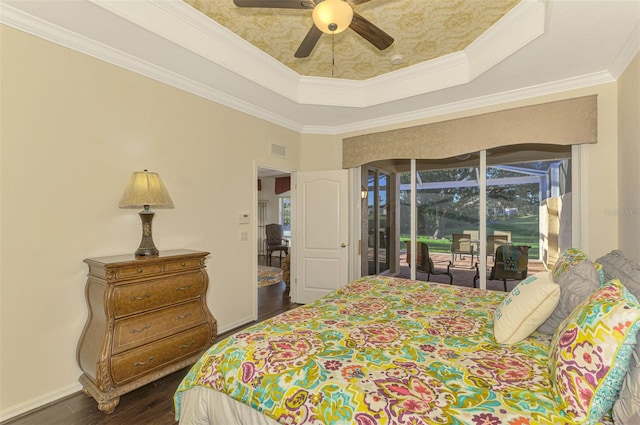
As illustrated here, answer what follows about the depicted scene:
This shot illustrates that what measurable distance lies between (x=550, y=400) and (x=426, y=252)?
3.21 m

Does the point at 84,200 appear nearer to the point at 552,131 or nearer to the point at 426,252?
the point at 426,252

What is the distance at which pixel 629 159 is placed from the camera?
2559mm

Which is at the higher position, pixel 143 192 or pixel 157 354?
pixel 143 192

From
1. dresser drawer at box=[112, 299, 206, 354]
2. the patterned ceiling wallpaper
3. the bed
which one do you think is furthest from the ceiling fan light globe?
dresser drawer at box=[112, 299, 206, 354]

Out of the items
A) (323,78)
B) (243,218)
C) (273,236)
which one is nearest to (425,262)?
(243,218)

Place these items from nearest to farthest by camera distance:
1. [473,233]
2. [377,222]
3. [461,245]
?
1. [473,233]
2. [461,245]
3. [377,222]

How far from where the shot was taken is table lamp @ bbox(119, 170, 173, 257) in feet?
7.91

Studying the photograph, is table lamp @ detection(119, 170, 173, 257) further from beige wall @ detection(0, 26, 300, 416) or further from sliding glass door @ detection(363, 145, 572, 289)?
sliding glass door @ detection(363, 145, 572, 289)

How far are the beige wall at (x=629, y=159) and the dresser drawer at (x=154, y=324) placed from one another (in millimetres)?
3668

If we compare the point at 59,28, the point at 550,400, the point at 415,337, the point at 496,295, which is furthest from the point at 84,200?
the point at 496,295

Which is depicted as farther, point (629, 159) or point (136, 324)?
point (629, 159)

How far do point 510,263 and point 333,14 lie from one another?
3.44 metres

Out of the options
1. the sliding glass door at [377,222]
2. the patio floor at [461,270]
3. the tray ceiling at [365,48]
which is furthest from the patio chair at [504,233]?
the sliding glass door at [377,222]

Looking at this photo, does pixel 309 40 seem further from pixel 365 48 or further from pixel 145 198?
pixel 145 198
